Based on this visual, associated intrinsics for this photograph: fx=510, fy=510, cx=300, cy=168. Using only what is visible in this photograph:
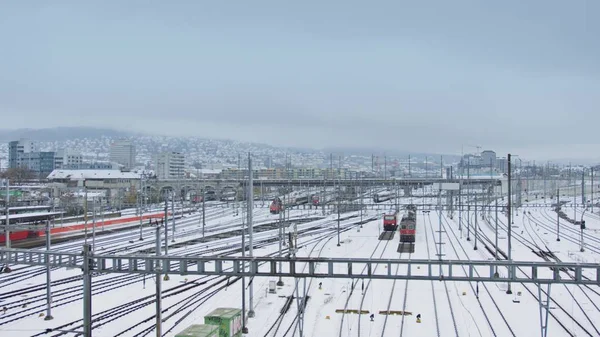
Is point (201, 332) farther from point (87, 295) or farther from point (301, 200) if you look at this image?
point (301, 200)

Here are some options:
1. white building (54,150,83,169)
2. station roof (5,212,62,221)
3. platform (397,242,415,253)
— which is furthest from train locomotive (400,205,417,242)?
white building (54,150,83,169)

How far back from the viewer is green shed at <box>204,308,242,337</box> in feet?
46.1

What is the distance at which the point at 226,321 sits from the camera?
1407 cm

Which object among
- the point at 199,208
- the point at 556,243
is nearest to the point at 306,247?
the point at 556,243

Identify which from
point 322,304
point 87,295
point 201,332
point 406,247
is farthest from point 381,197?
point 87,295

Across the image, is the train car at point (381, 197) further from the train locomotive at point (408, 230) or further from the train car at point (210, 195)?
the train locomotive at point (408, 230)

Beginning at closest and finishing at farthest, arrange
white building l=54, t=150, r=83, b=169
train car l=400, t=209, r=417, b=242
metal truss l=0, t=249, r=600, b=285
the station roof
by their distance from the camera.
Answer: metal truss l=0, t=249, r=600, b=285 → the station roof → train car l=400, t=209, r=417, b=242 → white building l=54, t=150, r=83, b=169

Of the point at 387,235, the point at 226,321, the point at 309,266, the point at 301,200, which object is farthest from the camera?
the point at 301,200

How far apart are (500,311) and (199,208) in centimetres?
5701

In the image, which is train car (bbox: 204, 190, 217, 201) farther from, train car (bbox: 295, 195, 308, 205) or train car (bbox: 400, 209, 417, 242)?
train car (bbox: 400, 209, 417, 242)

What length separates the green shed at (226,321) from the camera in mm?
14055

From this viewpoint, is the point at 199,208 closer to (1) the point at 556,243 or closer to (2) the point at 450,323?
(1) the point at 556,243

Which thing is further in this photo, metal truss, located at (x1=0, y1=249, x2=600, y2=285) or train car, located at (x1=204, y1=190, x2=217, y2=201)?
train car, located at (x1=204, y1=190, x2=217, y2=201)

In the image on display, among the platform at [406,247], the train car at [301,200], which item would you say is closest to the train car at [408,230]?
the platform at [406,247]
